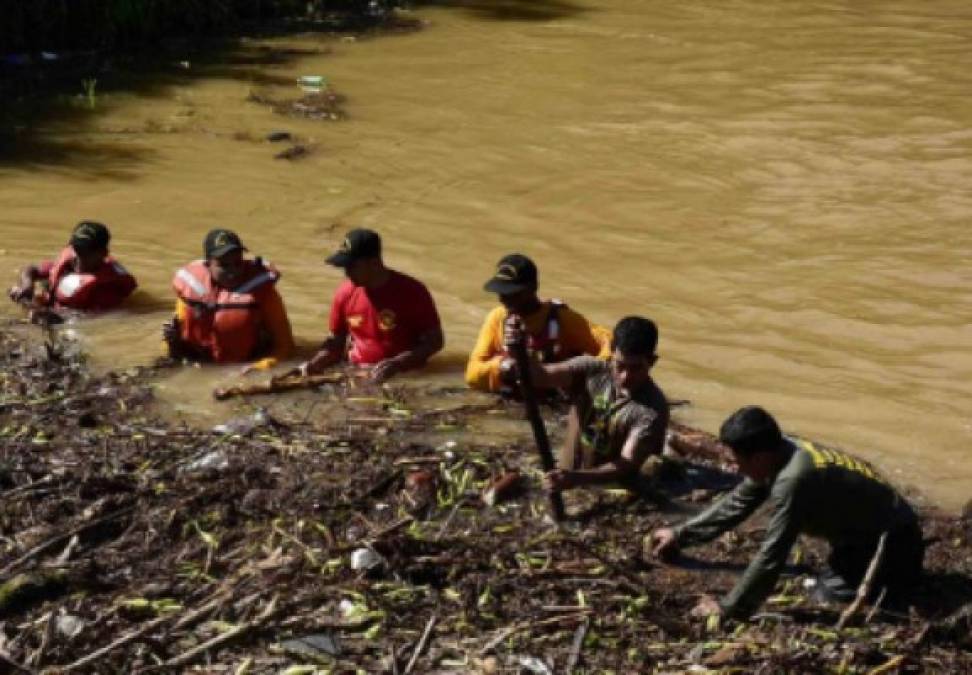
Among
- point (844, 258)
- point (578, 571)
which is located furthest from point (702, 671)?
point (844, 258)

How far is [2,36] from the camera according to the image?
51.5 ft

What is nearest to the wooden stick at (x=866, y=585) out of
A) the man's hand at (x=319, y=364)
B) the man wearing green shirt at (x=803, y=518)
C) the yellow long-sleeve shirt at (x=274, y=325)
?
the man wearing green shirt at (x=803, y=518)

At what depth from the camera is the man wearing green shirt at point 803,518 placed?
5.79 m

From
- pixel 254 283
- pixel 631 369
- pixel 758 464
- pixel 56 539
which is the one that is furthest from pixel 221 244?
pixel 758 464

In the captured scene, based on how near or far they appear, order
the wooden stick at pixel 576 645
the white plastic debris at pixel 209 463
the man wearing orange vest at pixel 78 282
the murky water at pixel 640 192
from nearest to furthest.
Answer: the wooden stick at pixel 576 645 → the white plastic debris at pixel 209 463 → the murky water at pixel 640 192 → the man wearing orange vest at pixel 78 282

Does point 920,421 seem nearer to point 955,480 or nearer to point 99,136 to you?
point 955,480

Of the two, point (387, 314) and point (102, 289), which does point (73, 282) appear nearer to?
point (102, 289)

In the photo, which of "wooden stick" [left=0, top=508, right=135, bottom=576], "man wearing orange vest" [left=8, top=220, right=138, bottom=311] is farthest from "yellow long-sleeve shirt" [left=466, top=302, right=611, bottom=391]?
"man wearing orange vest" [left=8, top=220, right=138, bottom=311]

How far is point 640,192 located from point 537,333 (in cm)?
487

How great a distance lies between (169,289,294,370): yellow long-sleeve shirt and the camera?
886 cm

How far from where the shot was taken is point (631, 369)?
6.65m

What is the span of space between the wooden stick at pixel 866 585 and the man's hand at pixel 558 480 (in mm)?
1215

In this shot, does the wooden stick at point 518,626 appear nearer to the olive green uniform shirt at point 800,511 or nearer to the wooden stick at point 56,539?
the olive green uniform shirt at point 800,511

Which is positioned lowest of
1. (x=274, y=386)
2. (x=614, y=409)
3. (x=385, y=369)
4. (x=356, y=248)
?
(x=274, y=386)
